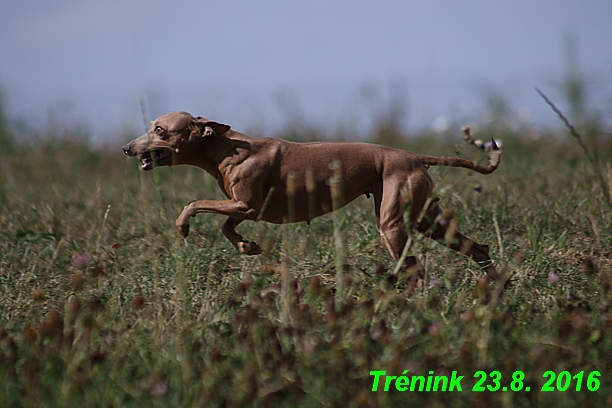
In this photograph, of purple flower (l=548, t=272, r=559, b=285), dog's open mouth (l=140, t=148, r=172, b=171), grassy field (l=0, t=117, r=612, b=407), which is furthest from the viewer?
dog's open mouth (l=140, t=148, r=172, b=171)

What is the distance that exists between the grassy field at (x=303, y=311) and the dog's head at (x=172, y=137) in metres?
0.26

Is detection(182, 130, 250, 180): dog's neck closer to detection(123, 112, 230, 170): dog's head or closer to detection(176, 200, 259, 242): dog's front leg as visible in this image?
detection(123, 112, 230, 170): dog's head

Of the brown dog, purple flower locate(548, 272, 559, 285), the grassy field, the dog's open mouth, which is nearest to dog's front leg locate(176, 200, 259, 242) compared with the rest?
the brown dog

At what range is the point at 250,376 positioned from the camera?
309 centimetres

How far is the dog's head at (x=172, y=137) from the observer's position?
182 inches

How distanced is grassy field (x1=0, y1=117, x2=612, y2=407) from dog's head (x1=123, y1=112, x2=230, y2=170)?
0.26m

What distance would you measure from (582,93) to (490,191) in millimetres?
3972

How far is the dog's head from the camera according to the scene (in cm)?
462

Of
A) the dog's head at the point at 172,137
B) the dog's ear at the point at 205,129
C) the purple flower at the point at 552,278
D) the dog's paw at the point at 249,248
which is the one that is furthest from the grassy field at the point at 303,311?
the dog's ear at the point at 205,129

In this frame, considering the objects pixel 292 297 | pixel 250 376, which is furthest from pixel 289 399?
pixel 292 297

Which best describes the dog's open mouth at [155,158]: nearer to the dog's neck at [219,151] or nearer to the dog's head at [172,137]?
the dog's head at [172,137]

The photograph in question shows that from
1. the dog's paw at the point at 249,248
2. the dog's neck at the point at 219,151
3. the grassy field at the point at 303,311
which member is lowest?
the grassy field at the point at 303,311

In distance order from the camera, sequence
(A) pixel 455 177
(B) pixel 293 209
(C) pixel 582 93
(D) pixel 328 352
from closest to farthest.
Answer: (D) pixel 328 352 < (B) pixel 293 209 < (A) pixel 455 177 < (C) pixel 582 93

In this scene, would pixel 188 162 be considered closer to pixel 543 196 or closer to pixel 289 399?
pixel 289 399
